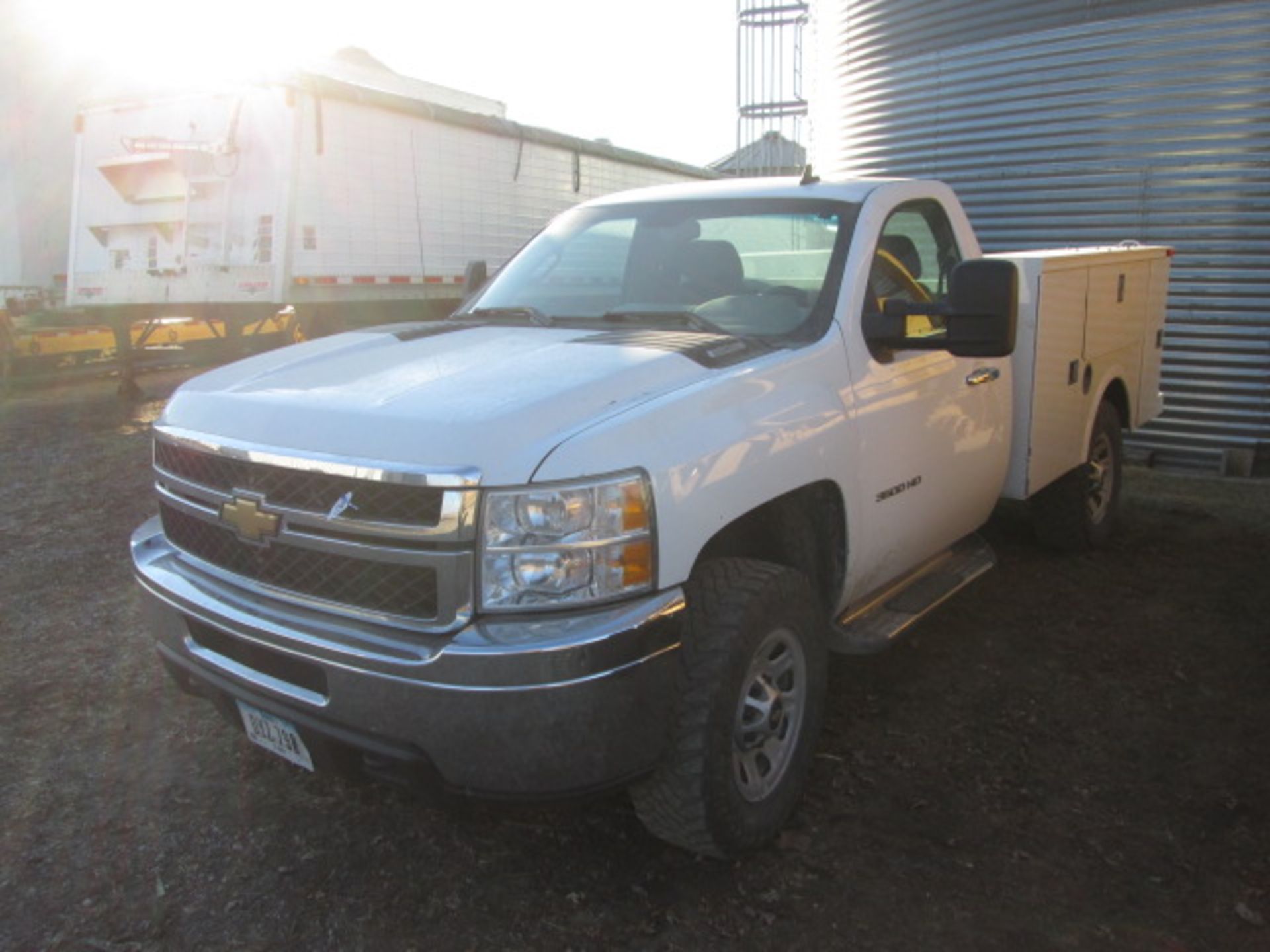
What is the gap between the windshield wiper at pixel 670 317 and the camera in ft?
11.3

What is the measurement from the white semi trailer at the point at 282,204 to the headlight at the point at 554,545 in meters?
8.77

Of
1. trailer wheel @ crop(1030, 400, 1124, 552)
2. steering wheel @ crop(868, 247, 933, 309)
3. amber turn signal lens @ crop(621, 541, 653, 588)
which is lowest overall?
trailer wheel @ crop(1030, 400, 1124, 552)

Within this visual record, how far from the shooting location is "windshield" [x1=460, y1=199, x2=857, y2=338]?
3580 millimetres

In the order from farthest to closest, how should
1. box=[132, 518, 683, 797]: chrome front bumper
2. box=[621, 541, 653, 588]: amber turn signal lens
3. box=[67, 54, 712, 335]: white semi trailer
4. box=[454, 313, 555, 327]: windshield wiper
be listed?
box=[67, 54, 712, 335]: white semi trailer, box=[454, 313, 555, 327]: windshield wiper, box=[621, 541, 653, 588]: amber turn signal lens, box=[132, 518, 683, 797]: chrome front bumper

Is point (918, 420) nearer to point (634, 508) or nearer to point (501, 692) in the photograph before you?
point (634, 508)

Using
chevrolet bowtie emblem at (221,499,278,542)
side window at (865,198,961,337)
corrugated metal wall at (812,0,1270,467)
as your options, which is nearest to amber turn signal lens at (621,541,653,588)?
chevrolet bowtie emblem at (221,499,278,542)

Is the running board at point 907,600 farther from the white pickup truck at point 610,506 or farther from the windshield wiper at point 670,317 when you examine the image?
the windshield wiper at point 670,317

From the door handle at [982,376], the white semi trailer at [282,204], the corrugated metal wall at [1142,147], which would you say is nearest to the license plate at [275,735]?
the door handle at [982,376]

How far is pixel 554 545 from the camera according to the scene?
239cm

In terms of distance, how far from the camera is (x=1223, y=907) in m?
2.75

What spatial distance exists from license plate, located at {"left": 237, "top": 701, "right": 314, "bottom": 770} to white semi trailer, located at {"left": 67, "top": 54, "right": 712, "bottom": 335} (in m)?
8.28

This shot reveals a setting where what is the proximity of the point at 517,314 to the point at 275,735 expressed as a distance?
1802 millimetres

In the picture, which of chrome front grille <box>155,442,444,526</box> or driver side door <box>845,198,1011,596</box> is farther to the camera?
driver side door <box>845,198,1011,596</box>

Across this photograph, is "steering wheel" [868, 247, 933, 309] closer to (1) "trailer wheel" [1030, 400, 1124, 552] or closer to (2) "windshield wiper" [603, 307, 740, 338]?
(2) "windshield wiper" [603, 307, 740, 338]
